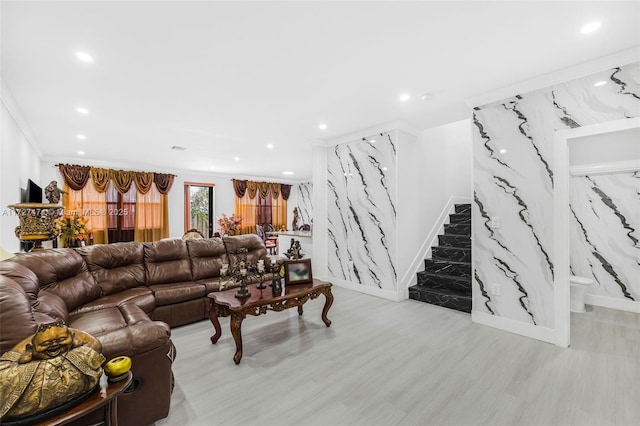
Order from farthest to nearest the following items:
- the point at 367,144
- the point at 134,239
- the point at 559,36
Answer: the point at 134,239 → the point at 367,144 → the point at 559,36

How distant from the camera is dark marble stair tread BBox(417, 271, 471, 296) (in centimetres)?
385

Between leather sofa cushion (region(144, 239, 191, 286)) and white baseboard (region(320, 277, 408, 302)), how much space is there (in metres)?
2.55

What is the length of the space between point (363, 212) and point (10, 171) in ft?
15.5

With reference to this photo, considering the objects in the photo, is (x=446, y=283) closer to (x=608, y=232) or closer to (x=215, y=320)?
(x=608, y=232)

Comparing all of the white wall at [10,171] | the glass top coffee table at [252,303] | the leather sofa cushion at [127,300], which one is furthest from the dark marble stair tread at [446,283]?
the white wall at [10,171]

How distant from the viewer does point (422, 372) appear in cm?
227

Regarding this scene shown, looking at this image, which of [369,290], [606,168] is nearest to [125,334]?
[369,290]

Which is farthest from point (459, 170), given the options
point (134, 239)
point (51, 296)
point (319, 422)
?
point (134, 239)

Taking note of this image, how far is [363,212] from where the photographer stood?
468 centimetres

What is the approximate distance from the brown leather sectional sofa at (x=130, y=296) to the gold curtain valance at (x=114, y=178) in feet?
14.5

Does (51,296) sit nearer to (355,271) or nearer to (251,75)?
(251,75)

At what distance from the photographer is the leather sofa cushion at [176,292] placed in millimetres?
3173

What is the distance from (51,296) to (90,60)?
2.09 metres

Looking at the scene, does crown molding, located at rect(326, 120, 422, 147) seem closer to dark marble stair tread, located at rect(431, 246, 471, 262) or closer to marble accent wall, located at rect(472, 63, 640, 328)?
marble accent wall, located at rect(472, 63, 640, 328)
